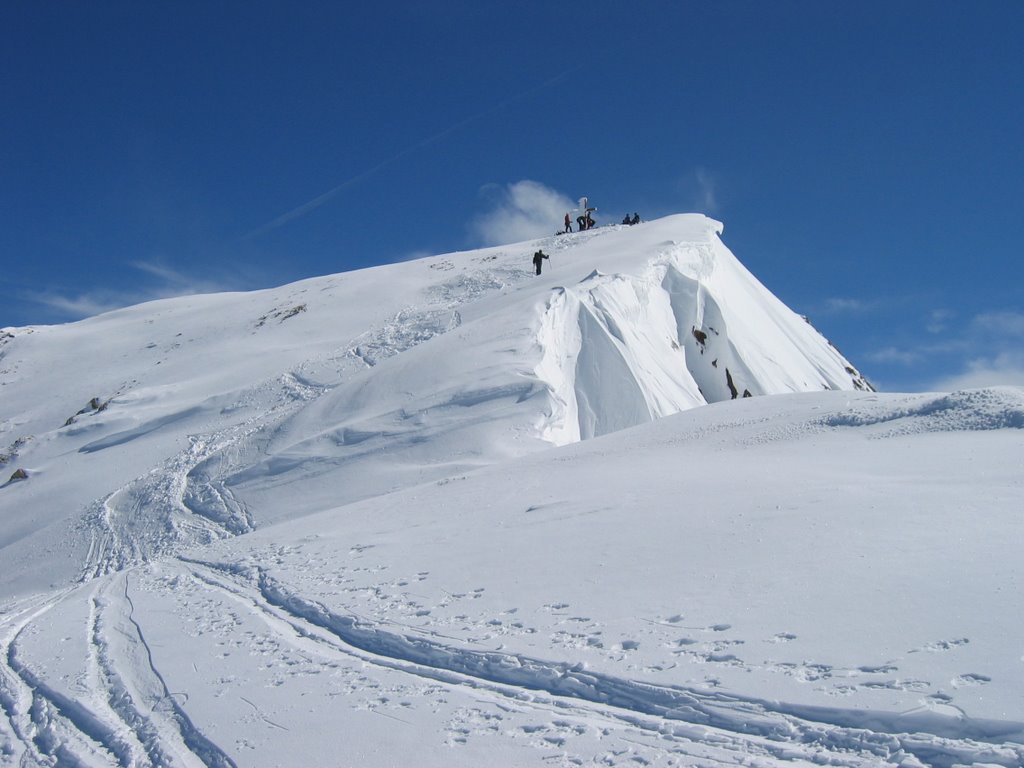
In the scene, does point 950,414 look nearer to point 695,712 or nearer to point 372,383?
point 695,712

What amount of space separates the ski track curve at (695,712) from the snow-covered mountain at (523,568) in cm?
2

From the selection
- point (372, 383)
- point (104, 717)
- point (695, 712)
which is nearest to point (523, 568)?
point (695, 712)

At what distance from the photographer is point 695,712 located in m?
5.26

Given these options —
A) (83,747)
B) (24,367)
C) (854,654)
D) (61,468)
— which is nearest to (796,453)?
(854,654)

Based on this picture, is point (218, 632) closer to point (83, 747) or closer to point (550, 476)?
point (83, 747)

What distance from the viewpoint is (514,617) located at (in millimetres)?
7562

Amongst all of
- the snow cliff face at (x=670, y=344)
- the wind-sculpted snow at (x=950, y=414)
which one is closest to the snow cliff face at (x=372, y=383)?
the snow cliff face at (x=670, y=344)

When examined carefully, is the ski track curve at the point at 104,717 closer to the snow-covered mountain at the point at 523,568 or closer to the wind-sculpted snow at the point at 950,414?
the snow-covered mountain at the point at 523,568

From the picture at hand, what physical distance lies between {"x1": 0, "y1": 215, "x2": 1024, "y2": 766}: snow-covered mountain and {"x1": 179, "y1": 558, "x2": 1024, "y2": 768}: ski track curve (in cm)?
2

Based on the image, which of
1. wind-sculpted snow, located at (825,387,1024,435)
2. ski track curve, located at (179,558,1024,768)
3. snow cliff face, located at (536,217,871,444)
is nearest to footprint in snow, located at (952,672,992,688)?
ski track curve, located at (179,558,1024,768)

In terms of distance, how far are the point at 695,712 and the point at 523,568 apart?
4.03 m

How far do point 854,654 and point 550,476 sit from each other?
9137mm

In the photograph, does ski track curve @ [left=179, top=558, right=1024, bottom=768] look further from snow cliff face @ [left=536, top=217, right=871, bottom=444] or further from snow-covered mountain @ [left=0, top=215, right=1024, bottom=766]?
snow cliff face @ [left=536, top=217, right=871, bottom=444]

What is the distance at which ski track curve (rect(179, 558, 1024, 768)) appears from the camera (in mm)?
4508
